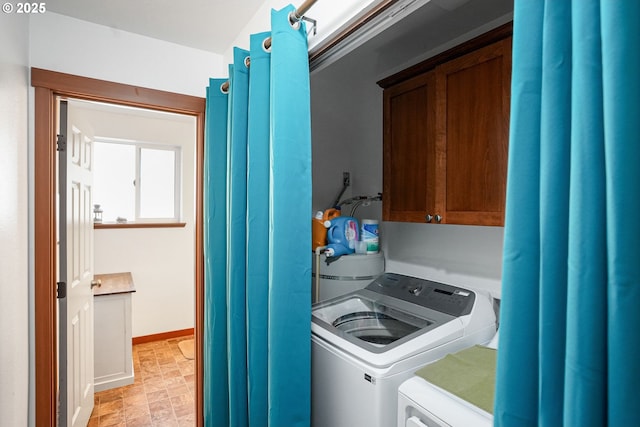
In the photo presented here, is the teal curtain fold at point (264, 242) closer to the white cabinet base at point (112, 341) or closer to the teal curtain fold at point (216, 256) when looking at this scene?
the teal curtain fold at point (216, 256)

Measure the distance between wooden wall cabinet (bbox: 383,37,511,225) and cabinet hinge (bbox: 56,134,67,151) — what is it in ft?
5.71

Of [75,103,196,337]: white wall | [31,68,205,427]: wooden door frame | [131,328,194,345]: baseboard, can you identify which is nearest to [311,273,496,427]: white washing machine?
[31,68,205,427]: wooden door frame

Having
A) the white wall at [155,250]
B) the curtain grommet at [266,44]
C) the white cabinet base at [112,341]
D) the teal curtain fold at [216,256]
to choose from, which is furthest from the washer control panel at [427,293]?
the white wall at [155,250]

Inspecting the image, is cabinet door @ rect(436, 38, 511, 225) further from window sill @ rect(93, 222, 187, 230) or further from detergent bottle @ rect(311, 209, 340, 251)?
window sill @ rect(93, 222, 187, 230)

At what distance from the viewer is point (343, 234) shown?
206 centimetres

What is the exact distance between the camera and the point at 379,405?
1.07m

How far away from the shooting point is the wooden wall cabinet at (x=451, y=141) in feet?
4.39

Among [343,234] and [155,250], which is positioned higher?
[343,234]

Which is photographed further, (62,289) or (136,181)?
(136,181)

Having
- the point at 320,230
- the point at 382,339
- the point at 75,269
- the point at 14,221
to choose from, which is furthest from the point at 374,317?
the point at 75,269

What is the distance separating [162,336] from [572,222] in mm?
4128

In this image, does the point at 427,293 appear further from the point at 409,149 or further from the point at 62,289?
the point at 62,289

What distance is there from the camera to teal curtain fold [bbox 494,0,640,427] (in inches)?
17.2

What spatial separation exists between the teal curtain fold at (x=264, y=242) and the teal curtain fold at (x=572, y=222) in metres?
0.76
